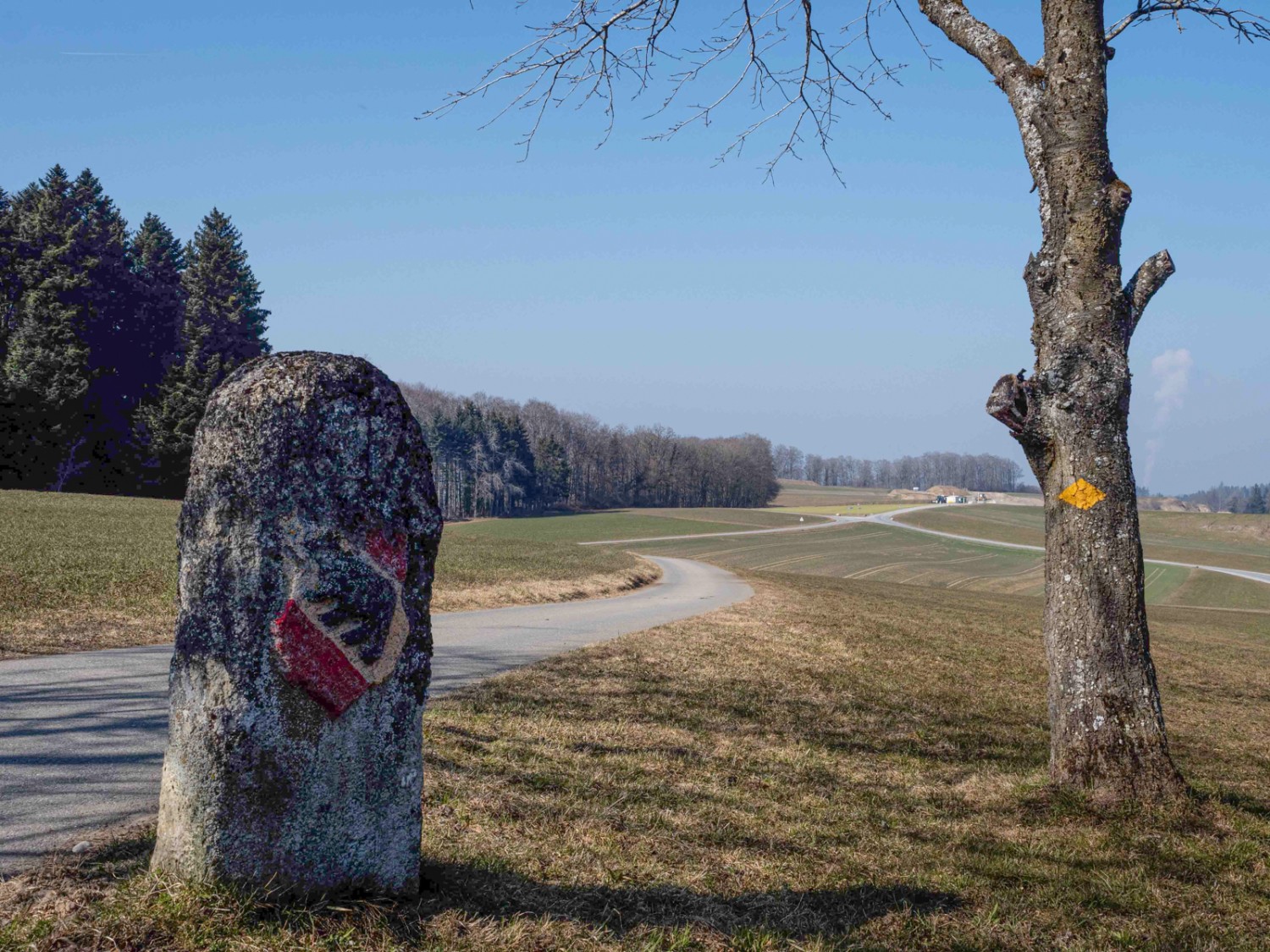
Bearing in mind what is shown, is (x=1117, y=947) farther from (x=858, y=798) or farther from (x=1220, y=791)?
(x=1220, y=791)

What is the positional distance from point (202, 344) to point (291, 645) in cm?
5069

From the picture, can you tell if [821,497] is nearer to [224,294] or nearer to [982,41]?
[224,294]

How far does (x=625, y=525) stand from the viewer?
74.1 metres

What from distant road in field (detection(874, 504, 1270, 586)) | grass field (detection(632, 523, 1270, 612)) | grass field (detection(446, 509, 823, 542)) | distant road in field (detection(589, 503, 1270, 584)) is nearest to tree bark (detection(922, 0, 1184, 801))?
grass field (detection(632, 523, 1270, 612))

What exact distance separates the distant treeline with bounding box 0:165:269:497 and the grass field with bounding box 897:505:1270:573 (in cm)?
6525

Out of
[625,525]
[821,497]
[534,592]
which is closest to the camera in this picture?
[534,592]

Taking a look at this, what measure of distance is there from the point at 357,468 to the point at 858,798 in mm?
4635

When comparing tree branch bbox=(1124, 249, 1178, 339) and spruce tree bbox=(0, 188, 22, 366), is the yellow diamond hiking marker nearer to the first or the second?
tree branch bbox=(1124, 249, 1178, 339)

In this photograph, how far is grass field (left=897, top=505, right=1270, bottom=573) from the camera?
6762cm

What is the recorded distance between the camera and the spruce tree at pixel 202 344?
151 feet

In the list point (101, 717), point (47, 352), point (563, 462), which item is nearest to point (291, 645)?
point (101, 717)

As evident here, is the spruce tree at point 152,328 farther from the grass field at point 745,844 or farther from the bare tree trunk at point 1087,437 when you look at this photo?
the bare tree trunk at point 1087,437

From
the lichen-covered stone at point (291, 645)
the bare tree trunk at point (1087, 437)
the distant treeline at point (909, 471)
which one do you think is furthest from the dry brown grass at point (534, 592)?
the distant treeline at point (909, 471)

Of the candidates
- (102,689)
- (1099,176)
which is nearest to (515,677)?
(102,689)
